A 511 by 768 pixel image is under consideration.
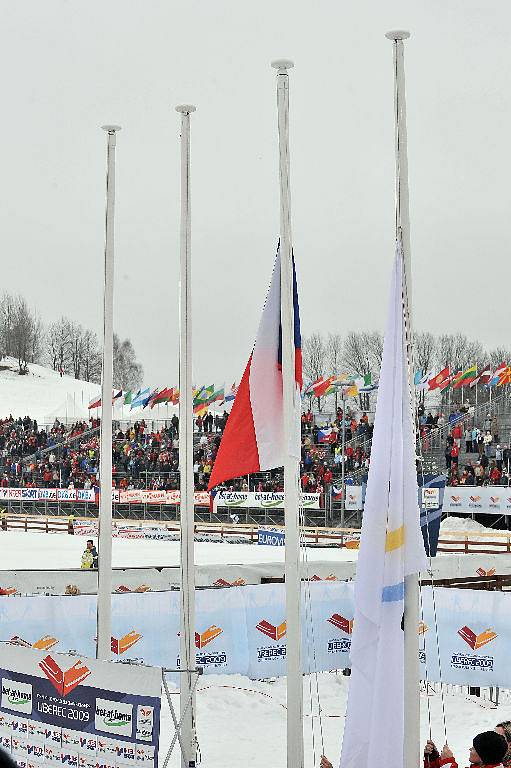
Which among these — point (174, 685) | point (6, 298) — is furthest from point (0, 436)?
point (6, 298)

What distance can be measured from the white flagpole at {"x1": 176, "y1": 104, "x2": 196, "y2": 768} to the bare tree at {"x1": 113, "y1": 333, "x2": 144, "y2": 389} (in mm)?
110645

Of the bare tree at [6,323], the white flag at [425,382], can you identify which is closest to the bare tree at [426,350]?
the white flag at [425,382]

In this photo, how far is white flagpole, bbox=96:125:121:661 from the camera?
13.3m

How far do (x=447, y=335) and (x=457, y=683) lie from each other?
7484cm

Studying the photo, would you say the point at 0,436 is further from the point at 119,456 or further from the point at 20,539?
the point at 20,539

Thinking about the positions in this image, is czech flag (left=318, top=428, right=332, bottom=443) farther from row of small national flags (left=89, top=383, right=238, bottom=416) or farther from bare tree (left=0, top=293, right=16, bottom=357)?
bare tree (left=0, top=293, right=16, bottom=357)

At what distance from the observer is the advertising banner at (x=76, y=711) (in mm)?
9234

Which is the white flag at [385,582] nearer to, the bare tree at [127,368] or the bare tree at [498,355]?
the bare tree at [498,355]

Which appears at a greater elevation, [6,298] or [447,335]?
[6,298]

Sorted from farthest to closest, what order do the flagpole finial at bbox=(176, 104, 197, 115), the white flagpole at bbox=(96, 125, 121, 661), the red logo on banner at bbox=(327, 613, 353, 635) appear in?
the red logo on banner at bbox=(327, 613, 353, 635) → the flagpole finial at bbox=(176, 104, 197, 115) → the white flagpole at bbox=(96, 125, 121, 661)

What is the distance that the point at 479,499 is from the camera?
3700 cm

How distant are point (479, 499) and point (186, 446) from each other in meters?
25.4

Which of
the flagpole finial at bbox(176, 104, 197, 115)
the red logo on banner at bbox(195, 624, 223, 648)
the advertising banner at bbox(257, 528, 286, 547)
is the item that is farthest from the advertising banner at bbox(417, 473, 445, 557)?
the flagpole finial at bbox(176, 104, 197, 115)

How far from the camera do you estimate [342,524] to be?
3725 cm
